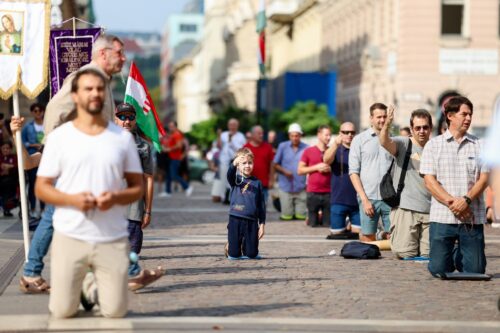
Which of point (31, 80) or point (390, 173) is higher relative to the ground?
point (31, 80)

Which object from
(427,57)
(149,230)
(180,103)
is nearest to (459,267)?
(149,230)

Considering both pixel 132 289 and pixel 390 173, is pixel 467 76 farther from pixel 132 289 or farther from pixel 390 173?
pixel 132 289

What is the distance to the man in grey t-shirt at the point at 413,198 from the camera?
13789 mm

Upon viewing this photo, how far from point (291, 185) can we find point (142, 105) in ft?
34.9

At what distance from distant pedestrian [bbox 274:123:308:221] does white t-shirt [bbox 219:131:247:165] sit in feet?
19.0

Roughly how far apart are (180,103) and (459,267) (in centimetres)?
17675

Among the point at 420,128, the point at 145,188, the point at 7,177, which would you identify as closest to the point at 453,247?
the point at 420,128

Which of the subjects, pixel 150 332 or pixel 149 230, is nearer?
pixel 150 332

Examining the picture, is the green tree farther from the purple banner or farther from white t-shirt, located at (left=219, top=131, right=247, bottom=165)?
the purple banner

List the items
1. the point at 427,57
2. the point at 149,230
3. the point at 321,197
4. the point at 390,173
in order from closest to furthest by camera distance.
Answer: the point at 390,173 → the point at 149,230 → the point at 321,197 → the point at 427,57

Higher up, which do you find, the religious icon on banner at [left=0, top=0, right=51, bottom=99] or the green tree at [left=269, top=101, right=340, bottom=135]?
the religious icon on banner at [left=0, top=0, right=51, bottom=99]

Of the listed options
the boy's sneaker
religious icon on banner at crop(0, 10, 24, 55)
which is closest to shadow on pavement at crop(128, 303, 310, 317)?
religious icon on banner at crop(0, 10, 24, 55)

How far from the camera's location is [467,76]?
47.2 meters

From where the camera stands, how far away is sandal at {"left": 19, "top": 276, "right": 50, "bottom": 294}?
10.3 meters
